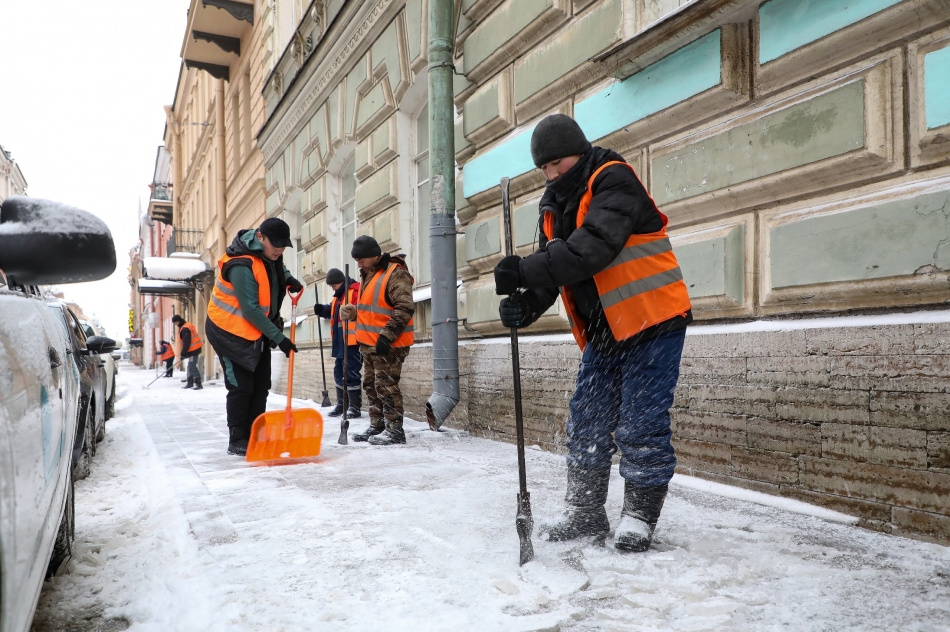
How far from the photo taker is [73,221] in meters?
1.41

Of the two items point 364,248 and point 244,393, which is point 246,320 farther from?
point 364,248

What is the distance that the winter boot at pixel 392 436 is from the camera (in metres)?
5.28

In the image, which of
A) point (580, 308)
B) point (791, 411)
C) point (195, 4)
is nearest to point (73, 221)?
point (580, 308)

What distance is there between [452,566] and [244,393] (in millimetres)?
3021

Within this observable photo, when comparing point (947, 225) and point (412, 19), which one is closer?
point (947, 225)

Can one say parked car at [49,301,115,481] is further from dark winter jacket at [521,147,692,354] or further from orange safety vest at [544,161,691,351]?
orange safety vest at [544,161,691,351]

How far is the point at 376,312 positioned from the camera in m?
5.60

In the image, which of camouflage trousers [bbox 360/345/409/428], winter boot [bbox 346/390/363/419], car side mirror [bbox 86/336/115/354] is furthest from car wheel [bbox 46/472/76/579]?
winter boot [bbox 346/390/363/419]

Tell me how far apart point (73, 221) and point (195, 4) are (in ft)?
47.2

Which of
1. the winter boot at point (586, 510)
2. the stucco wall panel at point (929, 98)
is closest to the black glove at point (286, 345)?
the winter boot at point (586, 510)

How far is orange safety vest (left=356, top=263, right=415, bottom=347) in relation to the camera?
18.2 ft

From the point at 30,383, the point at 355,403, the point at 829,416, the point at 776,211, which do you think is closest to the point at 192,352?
the point at 355,403

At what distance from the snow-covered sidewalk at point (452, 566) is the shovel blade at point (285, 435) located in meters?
0.74

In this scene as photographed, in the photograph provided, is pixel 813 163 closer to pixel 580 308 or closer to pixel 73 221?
pixel 580 308
